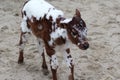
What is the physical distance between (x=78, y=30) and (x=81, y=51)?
1514 millimetres

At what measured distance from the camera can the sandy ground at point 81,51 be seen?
4.66 metres

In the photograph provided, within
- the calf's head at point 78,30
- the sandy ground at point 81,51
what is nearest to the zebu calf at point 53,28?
the calf's head at point 78,30

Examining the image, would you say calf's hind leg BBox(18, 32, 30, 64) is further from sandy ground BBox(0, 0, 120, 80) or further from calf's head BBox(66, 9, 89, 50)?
calf's head BBox(66, 9, 89, 50)

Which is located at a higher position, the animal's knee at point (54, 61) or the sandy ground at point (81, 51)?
the animal's knee at point (54, 61)

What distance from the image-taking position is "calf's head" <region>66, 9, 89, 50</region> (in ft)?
12.1

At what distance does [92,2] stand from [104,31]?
1.33 m

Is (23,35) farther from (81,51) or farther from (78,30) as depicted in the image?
(78,30)

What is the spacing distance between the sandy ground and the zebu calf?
44cm

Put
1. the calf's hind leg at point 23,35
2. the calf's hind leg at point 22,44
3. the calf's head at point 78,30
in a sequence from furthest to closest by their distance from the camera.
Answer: the calf's hind leg at point 22,44, the calf's hind leg at point 23,35, the calf's head at point 78,30

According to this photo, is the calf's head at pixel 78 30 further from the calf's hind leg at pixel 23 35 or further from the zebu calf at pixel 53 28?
the calf's hind leg at pixel 23 35

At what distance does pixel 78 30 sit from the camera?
371cm

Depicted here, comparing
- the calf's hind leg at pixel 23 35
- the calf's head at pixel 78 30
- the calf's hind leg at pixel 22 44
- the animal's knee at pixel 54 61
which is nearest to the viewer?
the calf's head at pixel 78 30

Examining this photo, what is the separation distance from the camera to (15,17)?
6348 mm

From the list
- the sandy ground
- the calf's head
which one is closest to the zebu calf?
Answer: the calf's head
